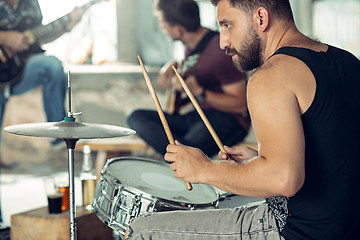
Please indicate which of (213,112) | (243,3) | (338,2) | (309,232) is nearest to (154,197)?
(309,232)

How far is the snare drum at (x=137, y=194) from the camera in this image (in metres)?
1.83

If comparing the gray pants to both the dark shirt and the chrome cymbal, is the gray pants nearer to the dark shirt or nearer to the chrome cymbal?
the chrome cymbal

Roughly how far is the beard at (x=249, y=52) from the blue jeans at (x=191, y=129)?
1.70 meters

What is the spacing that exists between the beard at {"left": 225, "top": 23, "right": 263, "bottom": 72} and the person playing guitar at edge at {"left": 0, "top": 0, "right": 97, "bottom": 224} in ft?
7.84

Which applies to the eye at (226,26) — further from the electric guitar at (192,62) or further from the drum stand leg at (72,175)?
Result: the electric guitar at (192,62)

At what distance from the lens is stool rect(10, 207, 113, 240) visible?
2.34 meters

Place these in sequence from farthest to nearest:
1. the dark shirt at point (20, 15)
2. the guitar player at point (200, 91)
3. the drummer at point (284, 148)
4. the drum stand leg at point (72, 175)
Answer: the dark shirt at point (20, 15) < the guitar player at point (200, 91) < the drum stand leg at point (72, 175) < the drummer at point (284, 148)

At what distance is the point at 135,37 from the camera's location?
487cm

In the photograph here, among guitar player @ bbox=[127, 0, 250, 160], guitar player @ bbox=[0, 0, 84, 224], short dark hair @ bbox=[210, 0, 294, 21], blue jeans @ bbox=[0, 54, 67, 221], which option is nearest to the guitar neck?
guitar player @ bbox=[0, 0, 84, 224]

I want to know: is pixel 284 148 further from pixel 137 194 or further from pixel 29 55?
pixel 29 55

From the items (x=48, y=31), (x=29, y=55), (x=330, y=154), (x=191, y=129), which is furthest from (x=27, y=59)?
(x=330, y=154)

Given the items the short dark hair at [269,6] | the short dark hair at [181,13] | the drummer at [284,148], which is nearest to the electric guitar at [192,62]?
the short dark hair at [181,13]

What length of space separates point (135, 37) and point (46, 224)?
111 inches

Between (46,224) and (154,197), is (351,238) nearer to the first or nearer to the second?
(154,197)
